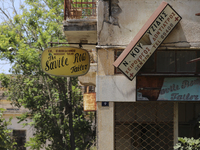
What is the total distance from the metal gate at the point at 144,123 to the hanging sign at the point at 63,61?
1.42m

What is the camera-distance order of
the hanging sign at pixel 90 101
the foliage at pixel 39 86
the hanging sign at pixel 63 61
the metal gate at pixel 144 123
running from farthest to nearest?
the foliage at pixel 39 86 < the hanging sign at pixel 90 101 < the metal gate at pixel 144 123 < the hanging sign at pixel 63 61

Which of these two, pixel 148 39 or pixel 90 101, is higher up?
pixel 148 39

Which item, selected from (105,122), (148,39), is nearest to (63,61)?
(105,122)

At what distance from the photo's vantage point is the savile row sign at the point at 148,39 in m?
6.49

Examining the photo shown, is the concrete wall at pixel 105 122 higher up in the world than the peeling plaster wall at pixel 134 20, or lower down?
lower down

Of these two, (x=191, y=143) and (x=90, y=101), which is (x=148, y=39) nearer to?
(x=191, y=143)

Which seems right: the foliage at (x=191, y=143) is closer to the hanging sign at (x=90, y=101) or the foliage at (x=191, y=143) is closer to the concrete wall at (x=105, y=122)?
the concrete wall at (x=105, y=122)

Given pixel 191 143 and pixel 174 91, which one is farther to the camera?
pixel 174 91

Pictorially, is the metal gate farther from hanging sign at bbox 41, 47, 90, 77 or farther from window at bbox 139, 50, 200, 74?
hanging sign at bbox 41, 47, 90, 77

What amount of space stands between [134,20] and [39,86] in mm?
12174

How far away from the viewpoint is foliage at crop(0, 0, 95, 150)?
17.6 m

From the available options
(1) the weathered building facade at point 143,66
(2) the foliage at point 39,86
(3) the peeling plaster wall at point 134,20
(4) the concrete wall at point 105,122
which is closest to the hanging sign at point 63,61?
(1) the weathered building facade at point 143,66

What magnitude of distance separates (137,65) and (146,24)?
1027 mm

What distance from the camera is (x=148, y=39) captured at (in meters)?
6.80
